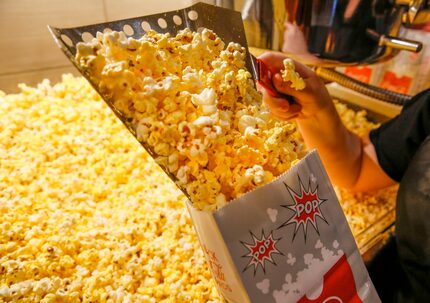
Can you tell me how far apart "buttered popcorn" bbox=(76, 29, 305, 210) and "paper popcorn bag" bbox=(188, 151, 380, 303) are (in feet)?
0.10

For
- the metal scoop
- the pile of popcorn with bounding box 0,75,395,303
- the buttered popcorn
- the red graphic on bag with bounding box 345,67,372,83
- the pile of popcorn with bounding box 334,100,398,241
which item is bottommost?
the pile of popcorn with bounding box 334,100,398,241

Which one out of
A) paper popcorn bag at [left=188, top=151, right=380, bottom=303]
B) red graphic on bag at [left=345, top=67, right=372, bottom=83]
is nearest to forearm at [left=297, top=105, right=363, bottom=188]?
paper popcorn bag at [left=188, top=151, right=380, bottom=303]

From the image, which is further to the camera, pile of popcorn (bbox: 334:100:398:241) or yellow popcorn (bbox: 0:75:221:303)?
pile of popcorn (bbox: 334:100:398:241)

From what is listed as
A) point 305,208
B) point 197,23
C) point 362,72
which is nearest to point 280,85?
point 197,23

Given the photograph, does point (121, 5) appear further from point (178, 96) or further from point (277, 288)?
point (277, 288)

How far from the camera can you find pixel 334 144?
40.3 inches

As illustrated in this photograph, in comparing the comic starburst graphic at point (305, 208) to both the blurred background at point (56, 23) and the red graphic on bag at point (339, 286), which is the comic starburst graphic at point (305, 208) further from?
the blurred background at point (56, 23)

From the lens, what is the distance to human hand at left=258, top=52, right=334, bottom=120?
75 cm

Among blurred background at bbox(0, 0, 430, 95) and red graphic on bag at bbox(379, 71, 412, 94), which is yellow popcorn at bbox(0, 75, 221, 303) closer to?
blurred background at bbox(0, 0, 430, 95)

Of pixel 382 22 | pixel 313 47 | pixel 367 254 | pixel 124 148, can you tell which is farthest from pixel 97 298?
pixel 382 22

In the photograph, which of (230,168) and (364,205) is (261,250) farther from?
(364,205)

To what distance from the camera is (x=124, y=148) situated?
1154mm

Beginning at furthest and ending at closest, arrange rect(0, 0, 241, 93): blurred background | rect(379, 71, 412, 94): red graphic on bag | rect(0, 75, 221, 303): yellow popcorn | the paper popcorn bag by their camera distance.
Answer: rect(379, 71, 412, 94): red graphic on bag < rect(0, 0, 241, 93): blurred background < rect(0, 75, 221, 303): yellow popcorn < the paper popcorn bag

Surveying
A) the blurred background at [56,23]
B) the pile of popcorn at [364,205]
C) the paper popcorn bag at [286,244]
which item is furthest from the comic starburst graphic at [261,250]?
the pile of popcorn at [364,205]
